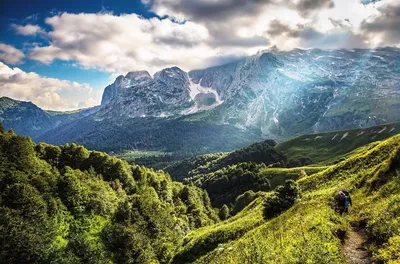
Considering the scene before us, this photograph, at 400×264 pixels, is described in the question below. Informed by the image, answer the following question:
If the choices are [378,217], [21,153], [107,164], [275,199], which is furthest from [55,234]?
[378,217]

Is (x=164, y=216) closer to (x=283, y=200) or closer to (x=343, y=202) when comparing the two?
(x=283, y=200)

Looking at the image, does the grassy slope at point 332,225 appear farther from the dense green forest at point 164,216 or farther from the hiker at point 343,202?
the hiker at point 343,202

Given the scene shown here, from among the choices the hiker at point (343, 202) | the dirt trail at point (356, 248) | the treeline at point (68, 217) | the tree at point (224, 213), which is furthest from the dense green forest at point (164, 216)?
the tree at point (224, 213)

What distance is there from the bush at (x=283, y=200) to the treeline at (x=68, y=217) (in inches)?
2060

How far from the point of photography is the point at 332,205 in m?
34.5

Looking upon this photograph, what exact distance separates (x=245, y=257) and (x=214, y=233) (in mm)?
27001

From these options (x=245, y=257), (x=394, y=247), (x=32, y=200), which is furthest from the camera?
(x=32, y=200)

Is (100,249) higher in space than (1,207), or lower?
lower

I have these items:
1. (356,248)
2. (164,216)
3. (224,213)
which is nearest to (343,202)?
(356,248)

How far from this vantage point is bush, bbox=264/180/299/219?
149 feet

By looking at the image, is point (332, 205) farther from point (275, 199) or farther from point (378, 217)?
point (275, 199)

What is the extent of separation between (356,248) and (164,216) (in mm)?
88668

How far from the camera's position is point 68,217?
88750 mm

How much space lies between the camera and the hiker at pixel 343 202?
105ft
